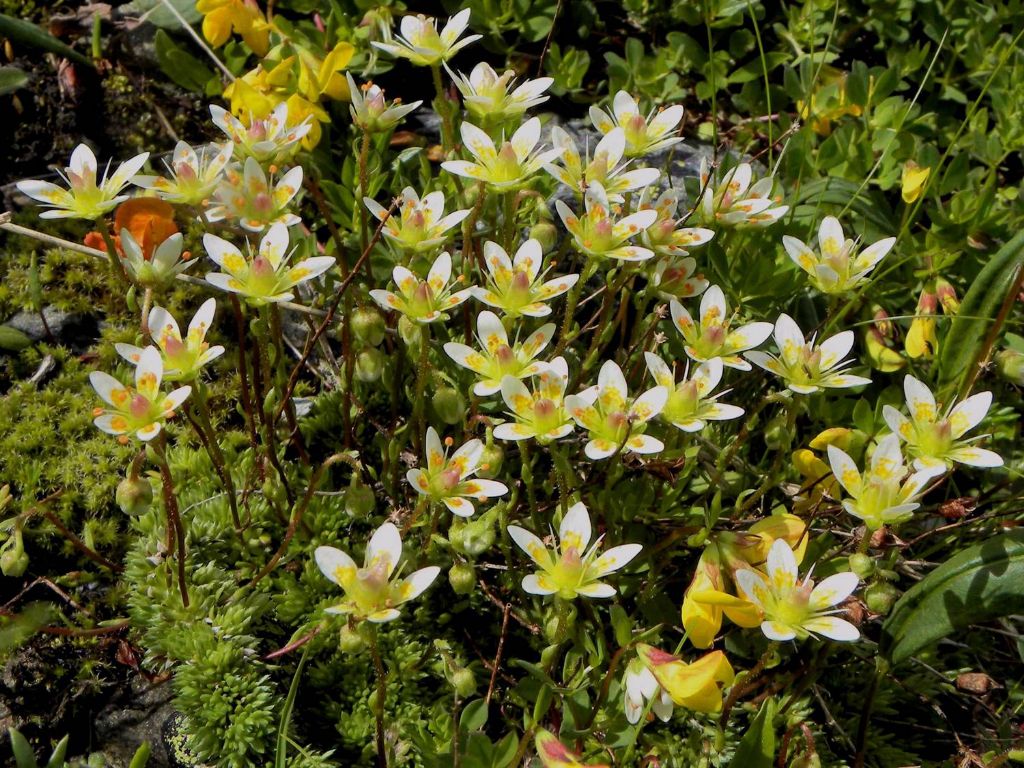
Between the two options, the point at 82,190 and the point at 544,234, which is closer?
the point at 82,190

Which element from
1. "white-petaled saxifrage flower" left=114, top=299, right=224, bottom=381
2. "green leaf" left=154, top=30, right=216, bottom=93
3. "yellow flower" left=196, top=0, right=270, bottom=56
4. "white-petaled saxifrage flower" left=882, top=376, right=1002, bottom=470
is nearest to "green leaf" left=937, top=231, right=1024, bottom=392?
"white-petaled saxifrage flower" left=882, top=376, right=1002, bottom=470

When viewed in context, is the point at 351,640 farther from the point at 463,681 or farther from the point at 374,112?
the point at 374,112

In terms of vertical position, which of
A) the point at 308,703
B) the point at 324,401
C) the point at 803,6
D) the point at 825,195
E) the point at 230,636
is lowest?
the point at 308,703

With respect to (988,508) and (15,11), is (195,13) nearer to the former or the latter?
(15,11)

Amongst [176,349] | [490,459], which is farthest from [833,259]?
[176,349]

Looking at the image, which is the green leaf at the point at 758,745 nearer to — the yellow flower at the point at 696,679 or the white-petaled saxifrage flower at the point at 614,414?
the yellow flower at the point at 696,679

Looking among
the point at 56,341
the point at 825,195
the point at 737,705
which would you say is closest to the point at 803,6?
the point at 825,195
